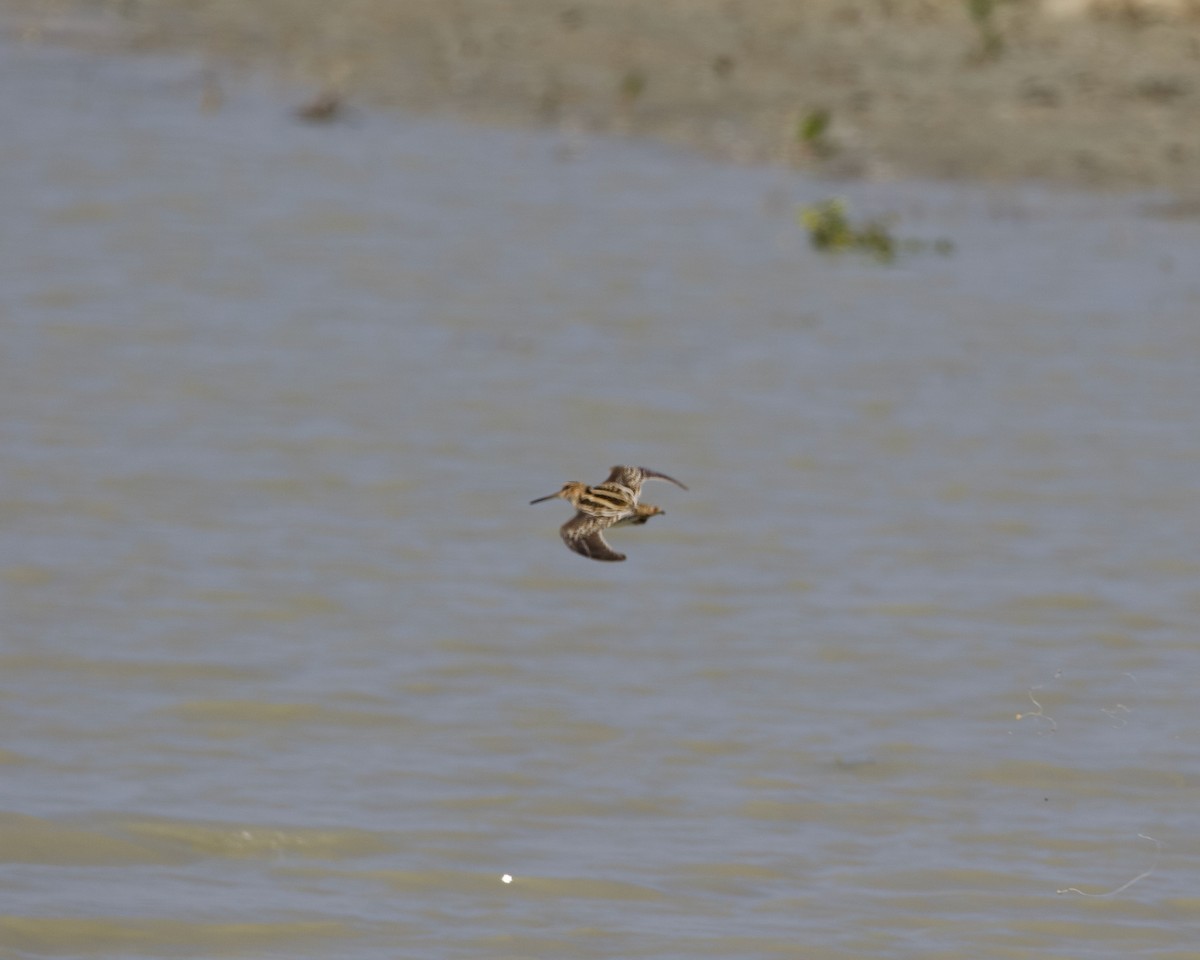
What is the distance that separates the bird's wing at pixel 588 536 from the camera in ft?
12.9

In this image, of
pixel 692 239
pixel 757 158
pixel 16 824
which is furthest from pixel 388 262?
pixel 16 824

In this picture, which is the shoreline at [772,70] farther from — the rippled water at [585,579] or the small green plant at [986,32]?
the rippled water at [585,579]

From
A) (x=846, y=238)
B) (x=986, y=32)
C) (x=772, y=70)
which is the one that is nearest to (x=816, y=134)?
(x=772, y=70)

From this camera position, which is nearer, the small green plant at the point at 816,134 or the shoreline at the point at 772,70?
the small green plant at the point at 816,134

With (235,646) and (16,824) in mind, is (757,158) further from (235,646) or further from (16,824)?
(16,824)

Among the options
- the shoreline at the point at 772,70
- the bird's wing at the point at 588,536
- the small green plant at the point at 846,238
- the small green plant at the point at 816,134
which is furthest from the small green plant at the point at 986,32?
the bird's wing at the point at 588,536

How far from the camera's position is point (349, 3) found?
48.1 ft

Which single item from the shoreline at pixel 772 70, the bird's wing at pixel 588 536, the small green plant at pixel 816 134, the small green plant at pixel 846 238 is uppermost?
the shoreline at pixel 772 70

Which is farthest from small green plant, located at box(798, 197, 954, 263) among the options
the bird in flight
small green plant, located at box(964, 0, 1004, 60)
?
the bird in flight

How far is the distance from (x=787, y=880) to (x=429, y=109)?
895 centimetres

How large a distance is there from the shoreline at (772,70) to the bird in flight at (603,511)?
26.6 ft

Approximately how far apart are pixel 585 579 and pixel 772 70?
7.22 metres

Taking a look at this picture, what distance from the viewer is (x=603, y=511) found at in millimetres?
4129

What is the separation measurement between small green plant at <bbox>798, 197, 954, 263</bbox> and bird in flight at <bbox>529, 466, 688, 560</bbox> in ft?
21.3
